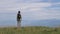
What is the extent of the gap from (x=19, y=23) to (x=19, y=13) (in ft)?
4.90

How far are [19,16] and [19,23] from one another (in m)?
1.19

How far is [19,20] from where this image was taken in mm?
22656

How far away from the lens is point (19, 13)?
72.3 ft
